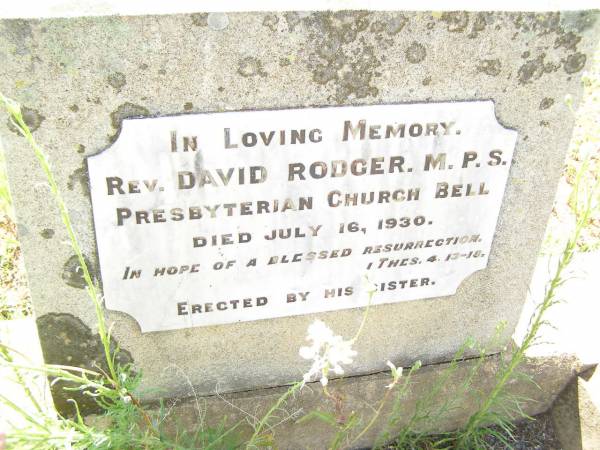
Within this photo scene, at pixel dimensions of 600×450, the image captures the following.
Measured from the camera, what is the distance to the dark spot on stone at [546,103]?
6.07 feet

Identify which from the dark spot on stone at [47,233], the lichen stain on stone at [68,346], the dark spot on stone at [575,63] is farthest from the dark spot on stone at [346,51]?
the lichen stain on stone at [68,346]

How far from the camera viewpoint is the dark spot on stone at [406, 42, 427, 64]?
166 centimetres

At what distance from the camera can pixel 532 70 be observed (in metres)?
1.78

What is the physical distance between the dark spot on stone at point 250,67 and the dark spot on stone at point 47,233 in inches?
28.7

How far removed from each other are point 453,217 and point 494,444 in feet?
3.78

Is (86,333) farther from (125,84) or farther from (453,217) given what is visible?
(453,217)

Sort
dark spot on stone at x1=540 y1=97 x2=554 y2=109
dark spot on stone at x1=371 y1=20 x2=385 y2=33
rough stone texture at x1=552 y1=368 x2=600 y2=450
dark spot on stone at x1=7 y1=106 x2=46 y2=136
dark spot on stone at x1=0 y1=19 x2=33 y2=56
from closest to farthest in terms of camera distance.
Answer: dark spot on stone at x1=0 y1=19 x2=33 y2=56, dark spot on stone at x1=7 y1=106 x2=46 y2=136, dark spot on stone at x1=371 y1=20 x2=385 y2=33, dark spot on stone at x1=540 y1=97 x2=554 y2=109, rough stone texture at x1=552 y1=368 x2=600 y2=450

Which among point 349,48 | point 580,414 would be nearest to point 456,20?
point 349,48

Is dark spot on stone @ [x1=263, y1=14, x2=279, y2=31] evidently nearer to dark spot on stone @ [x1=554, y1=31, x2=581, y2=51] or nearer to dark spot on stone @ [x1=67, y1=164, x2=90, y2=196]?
dark spot on stone @ [x1=67, y1=164, x2=90, y2=196]

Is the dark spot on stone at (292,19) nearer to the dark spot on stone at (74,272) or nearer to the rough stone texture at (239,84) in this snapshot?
the rough stone texture at (239,84)

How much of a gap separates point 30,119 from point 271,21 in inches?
27.1

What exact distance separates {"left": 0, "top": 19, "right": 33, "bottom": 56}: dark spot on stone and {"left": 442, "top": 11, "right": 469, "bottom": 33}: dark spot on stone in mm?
1114

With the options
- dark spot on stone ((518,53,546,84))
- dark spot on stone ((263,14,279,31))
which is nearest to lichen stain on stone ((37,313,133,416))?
dark spot on stone ((263,14,279,31))

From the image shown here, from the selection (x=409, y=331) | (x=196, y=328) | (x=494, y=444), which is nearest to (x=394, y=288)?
(x=409, y=331)
